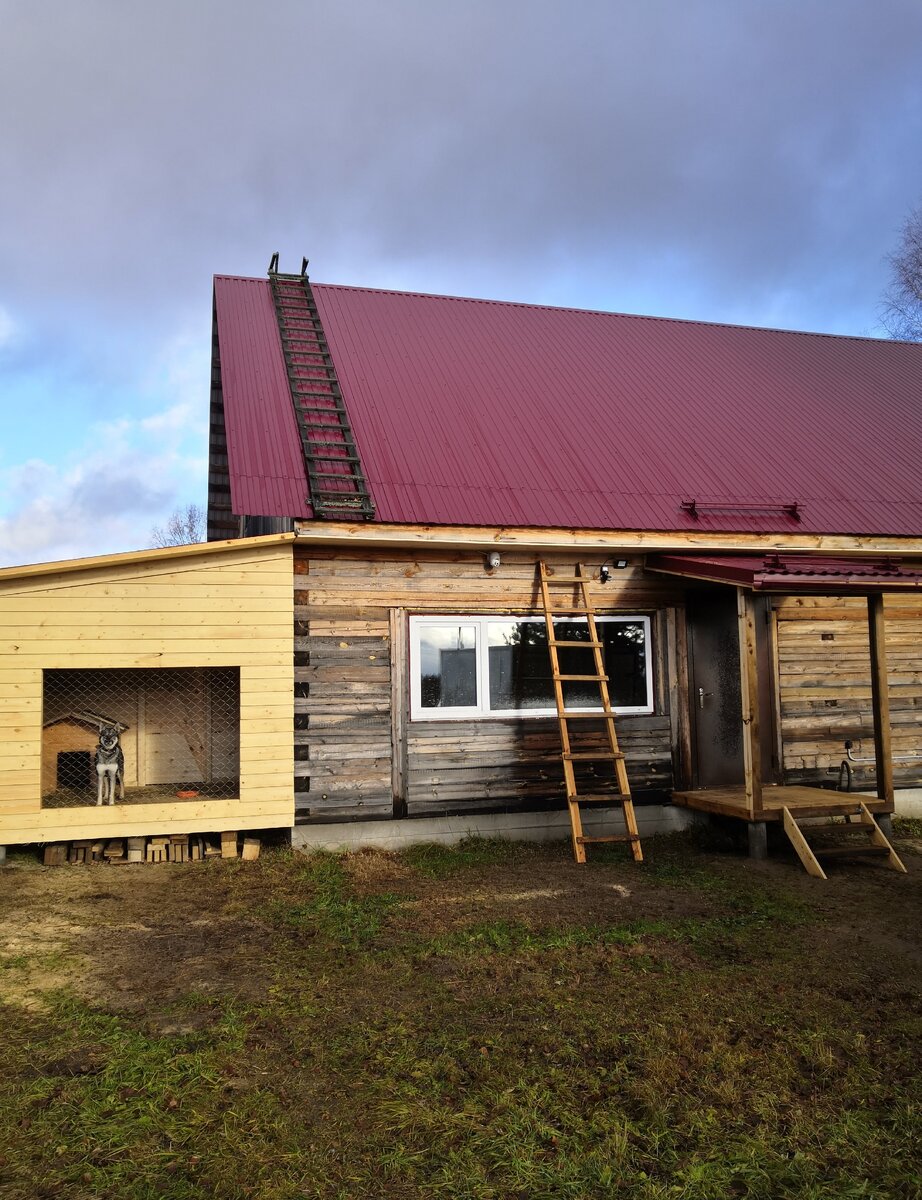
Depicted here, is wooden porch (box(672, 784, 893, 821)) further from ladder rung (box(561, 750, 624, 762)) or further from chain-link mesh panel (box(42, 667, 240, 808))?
chain-link mesh panel (box(42, 667, 240, 808))

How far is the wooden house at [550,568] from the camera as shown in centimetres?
864

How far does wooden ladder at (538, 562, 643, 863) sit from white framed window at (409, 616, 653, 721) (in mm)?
126

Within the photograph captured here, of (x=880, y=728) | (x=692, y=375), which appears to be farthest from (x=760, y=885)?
(x=692, y=375)

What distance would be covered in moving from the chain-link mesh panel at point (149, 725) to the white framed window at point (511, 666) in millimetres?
2076

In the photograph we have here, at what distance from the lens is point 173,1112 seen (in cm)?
379

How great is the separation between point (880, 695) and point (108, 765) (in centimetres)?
731

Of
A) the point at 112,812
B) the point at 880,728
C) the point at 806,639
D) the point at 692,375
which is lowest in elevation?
the point at 112,812

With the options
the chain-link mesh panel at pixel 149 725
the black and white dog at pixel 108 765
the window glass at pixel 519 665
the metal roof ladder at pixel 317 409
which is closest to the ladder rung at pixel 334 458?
the metal roof ladder at pixel 317 409

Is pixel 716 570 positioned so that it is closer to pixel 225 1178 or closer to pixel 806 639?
pixel 806 639

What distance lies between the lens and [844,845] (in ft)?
28.6

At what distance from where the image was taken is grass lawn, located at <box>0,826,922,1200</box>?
3.44 metres

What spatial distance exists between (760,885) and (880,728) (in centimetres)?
242

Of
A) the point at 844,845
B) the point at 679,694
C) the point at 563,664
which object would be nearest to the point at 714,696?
the point at 679,694

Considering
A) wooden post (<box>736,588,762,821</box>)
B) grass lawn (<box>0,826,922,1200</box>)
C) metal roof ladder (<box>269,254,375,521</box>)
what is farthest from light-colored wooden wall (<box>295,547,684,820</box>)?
wooden post (<box>736,588,762,821</box>)
